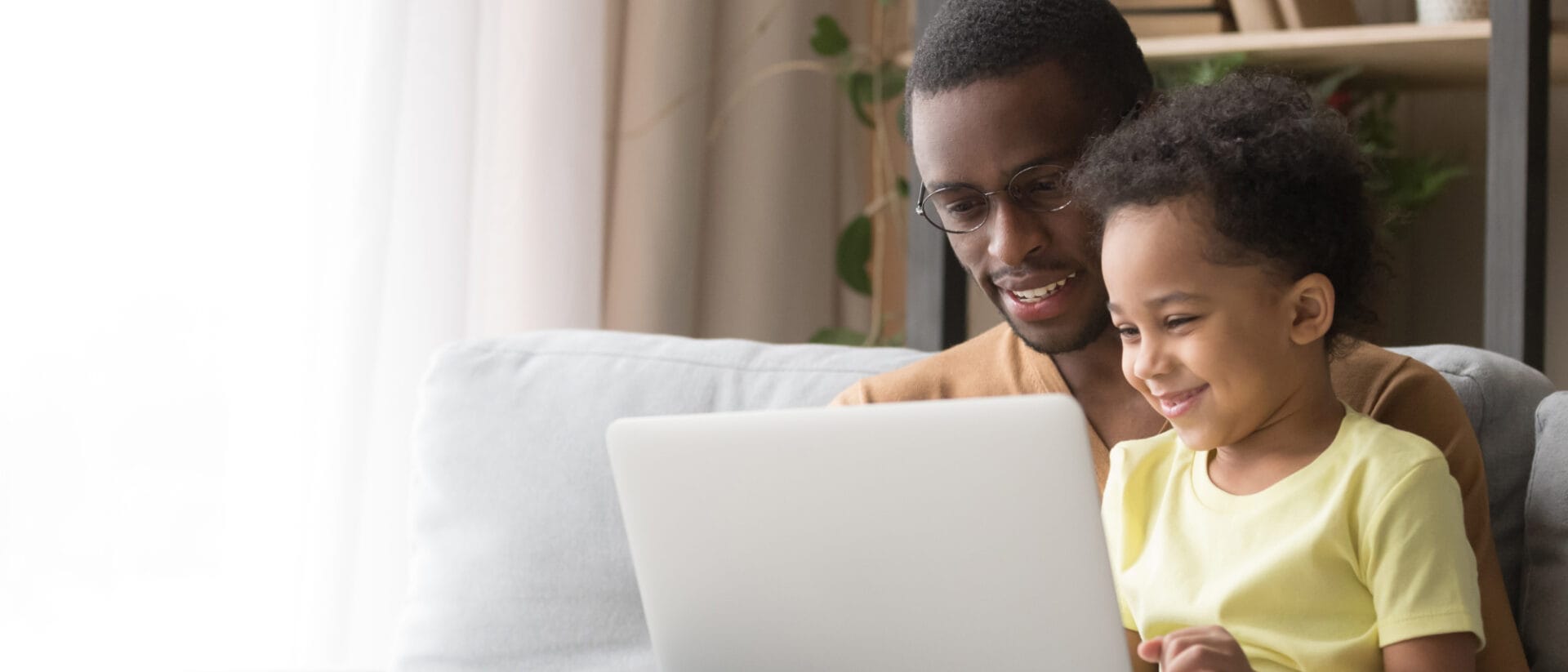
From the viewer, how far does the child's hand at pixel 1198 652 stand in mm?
787

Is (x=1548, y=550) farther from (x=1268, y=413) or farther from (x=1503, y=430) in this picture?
(x=1268, y=413)

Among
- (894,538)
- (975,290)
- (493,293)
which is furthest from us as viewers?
(975,290)

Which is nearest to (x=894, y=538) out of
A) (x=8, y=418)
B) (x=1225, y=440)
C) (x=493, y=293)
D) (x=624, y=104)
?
(x=1225, y=440)

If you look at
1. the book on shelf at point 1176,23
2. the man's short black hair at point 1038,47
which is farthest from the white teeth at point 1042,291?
the book on shelf at point 1176,23

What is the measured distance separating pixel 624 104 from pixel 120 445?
0.93 m

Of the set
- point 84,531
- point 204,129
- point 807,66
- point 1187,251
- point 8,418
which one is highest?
point 807,66

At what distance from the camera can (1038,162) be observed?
115 centimetres

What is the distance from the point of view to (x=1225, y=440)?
94 centimetres

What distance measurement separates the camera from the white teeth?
1181 mm

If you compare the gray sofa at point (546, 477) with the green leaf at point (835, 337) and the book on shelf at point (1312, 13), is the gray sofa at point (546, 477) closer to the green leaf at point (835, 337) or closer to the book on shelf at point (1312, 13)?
the book on shelf at point (1312, 13)

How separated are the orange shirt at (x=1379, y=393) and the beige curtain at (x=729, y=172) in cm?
96

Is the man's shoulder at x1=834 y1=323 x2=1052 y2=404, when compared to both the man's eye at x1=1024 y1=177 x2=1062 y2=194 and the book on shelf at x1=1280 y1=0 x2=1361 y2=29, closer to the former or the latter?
the man's eye at x1=1024 y1=177 x2=1062 y2=194

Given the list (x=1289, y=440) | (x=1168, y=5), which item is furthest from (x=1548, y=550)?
(x=1168, y=5)

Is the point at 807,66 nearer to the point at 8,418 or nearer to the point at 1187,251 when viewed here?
the point at 8,418
